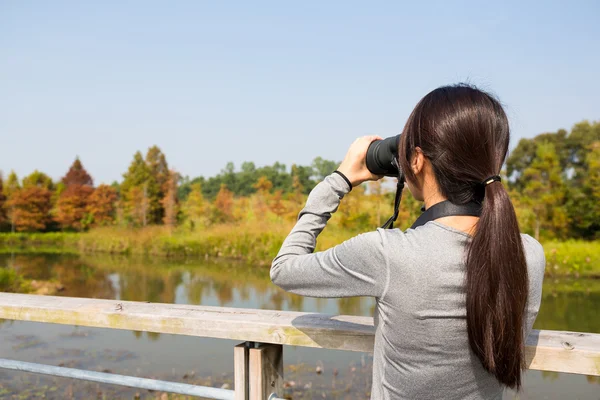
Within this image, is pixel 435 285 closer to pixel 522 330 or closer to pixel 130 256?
pixel 522 330

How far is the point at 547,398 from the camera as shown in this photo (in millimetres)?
2943

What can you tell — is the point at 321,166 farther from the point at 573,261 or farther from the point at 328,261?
the point at 328,261

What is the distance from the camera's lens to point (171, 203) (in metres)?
15.0

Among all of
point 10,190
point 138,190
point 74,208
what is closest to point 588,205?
point 138,190

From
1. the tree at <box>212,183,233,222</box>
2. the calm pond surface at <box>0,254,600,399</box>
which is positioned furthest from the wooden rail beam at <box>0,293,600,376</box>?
the tree at <box>212,183,233,222</box>

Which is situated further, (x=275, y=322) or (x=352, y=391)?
(x=352, y=391)

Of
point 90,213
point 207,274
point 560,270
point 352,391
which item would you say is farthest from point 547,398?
point 90,213

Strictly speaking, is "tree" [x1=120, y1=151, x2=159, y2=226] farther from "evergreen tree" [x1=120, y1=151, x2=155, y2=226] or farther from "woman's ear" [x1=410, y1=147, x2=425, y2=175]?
"woman's ear" [x1=410, y1=147, x2=425, y2=175]

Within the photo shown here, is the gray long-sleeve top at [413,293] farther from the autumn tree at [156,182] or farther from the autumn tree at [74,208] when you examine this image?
the autumn tree at [74,208]

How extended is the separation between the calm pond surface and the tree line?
9.23ft

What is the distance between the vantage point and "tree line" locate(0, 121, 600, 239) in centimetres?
1014

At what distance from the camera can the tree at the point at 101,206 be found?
17.1 m

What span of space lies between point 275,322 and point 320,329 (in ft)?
0.31

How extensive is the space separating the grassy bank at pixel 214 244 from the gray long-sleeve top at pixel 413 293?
8133mm
